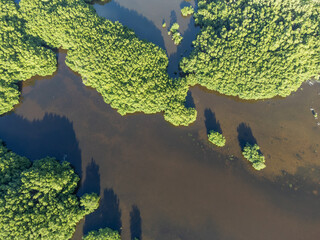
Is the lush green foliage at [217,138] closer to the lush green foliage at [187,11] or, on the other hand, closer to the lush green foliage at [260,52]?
the lush green foliage at [260,52]

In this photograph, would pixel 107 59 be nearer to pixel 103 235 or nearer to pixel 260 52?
pixel 103 235

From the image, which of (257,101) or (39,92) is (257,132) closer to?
(257,101)

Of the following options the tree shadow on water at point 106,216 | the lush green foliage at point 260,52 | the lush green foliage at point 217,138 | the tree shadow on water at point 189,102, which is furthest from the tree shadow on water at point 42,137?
the lush green foliage at point 260,52

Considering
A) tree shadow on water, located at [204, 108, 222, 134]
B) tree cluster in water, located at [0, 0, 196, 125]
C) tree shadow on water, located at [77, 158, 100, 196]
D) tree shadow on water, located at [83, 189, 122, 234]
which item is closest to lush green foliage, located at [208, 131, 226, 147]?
tree shadow on water, located at [204, 108, 222, 134]

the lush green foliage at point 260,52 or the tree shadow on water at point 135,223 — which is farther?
the lush green foliage at point 260,52

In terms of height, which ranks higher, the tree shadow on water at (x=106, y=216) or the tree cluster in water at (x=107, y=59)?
the tree cluster in water at (x=107, y=59)

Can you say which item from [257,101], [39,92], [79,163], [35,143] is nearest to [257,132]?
[257,101]
